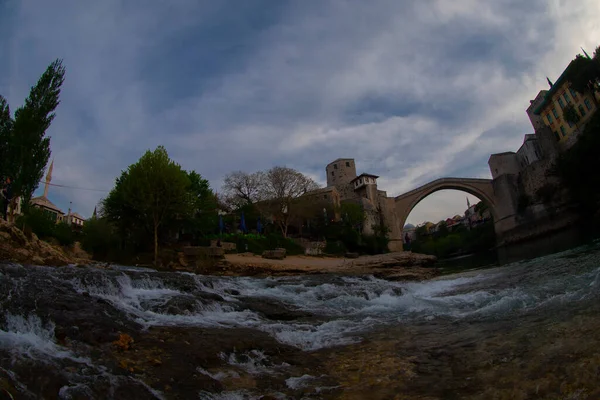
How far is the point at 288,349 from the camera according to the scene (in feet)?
13.1

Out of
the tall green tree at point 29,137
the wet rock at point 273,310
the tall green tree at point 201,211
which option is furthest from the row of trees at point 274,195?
the wet rock at point 273,310

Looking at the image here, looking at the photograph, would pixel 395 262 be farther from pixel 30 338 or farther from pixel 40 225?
pixel 40 225

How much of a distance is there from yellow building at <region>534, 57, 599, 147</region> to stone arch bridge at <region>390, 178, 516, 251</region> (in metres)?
8.48

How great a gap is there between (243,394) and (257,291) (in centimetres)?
677

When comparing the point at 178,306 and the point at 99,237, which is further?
the point at 99,237

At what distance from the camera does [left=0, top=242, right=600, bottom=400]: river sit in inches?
91.0

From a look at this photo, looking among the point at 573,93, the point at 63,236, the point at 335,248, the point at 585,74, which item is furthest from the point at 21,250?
the point at 573,93

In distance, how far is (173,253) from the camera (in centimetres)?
1914

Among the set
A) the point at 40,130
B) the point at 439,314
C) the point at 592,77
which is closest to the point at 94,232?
the point at 40,130

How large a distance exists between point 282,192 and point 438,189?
25.7m

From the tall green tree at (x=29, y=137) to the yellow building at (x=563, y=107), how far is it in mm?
45051

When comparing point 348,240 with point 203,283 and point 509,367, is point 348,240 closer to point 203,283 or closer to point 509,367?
point 203,283

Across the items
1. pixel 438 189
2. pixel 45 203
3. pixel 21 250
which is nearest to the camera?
pixel 21 250

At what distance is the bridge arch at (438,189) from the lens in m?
47.2
